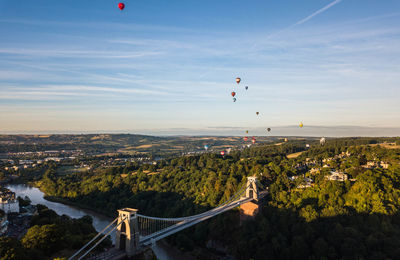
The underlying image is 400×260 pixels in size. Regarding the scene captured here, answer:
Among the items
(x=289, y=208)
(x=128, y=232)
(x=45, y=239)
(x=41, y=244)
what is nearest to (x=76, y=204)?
(x=45, y=239)

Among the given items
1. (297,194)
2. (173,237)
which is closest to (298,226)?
(297,194)

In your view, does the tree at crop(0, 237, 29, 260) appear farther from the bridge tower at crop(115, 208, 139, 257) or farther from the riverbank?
the riverbank

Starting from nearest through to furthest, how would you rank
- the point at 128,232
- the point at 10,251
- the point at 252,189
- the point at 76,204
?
the point at 10,251
the point at 128,232
the point at 252,189
the point at 76,204

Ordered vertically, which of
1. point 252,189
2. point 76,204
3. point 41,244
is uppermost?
point 252,189

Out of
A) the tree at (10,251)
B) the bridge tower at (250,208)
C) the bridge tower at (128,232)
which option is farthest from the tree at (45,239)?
the bridge tower at (250,208)

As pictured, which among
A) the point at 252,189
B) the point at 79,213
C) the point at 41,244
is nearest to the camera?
the point at 41,244

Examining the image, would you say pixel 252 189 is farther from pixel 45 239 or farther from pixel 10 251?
pixel 10 251

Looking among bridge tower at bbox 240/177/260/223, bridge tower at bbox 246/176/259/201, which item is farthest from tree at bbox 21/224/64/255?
bridge tower at bbox 246/176/259/201
